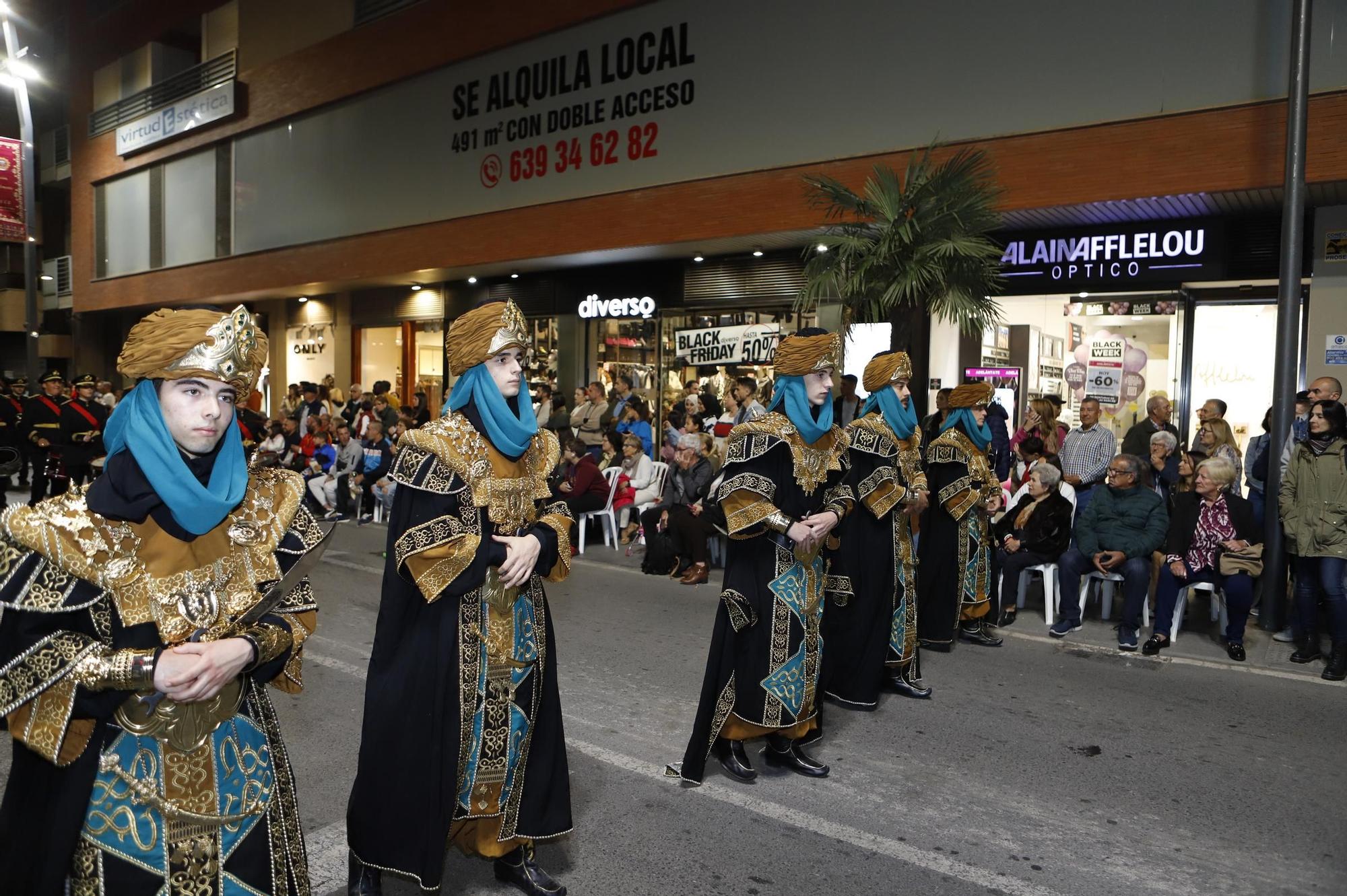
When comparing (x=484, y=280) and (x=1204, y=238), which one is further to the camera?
(x=484, y=280)

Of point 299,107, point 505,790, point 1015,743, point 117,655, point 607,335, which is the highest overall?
point 299,107

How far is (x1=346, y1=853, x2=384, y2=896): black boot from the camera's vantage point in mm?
3645

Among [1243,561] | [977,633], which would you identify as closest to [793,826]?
[977,633]

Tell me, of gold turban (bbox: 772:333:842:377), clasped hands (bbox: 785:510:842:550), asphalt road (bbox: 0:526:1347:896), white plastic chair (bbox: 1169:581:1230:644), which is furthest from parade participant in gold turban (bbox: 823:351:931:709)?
white plastic chair (bbox: 1169:581:1230:644)

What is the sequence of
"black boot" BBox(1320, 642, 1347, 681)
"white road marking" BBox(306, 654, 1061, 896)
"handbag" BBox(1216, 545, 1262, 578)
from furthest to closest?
"handbag" BBox(1216, 545, 1262, 578) → "black boot" BBox(1320, 642, 1347, 681) → "white road marking" BBox(306, 654, 1061, 896)

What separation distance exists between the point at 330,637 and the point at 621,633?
229 centimetres

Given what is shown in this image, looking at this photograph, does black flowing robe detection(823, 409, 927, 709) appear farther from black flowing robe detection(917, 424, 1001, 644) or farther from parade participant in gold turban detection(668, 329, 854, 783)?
black flowing robe detection(917, 424, 1001, 644)

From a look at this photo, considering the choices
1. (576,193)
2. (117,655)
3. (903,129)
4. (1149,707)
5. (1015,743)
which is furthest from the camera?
(576,193)

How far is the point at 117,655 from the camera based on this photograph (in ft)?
7.43

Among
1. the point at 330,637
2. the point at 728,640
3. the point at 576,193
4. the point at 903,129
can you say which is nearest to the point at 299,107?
the point at 576,193

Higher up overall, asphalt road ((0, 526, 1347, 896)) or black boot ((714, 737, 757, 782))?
black boot ((714, 737, 757, 782))

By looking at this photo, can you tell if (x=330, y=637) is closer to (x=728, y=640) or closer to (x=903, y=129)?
(x=728, y=640)

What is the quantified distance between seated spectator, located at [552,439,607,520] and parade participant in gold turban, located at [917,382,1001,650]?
210 inches

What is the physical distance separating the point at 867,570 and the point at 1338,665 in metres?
3.96
